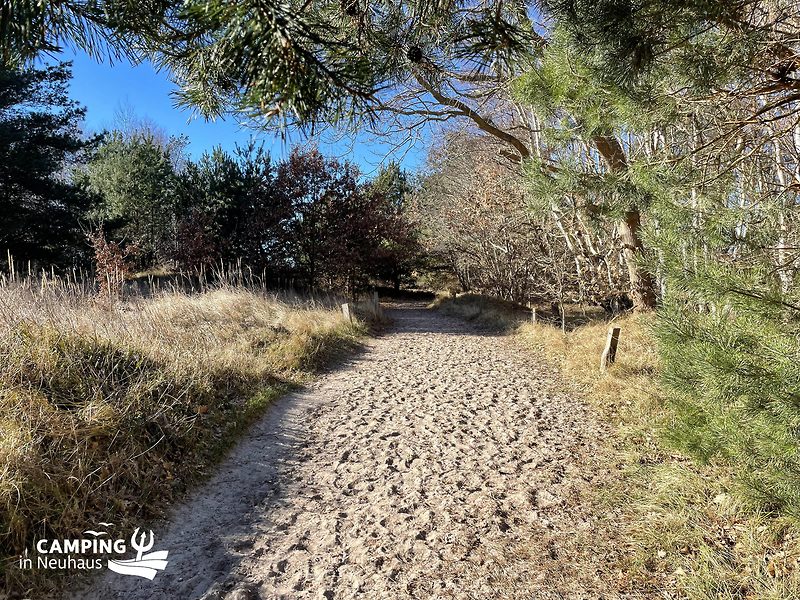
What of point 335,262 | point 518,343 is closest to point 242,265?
point 335,262

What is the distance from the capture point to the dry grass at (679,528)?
6.91 ft

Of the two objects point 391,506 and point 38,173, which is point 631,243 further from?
point 38,173

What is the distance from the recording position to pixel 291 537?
2.66 metres

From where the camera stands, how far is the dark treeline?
37.9ft

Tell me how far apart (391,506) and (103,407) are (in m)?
2.30

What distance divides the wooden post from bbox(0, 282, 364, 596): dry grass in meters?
4.29

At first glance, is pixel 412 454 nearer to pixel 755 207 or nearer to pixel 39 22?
pixel 755 207

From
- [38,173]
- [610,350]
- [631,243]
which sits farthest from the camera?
[38,173]

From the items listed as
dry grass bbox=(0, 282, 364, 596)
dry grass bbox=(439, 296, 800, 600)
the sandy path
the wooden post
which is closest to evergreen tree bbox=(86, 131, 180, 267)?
dry grass bbox=(0, 282, 364, 596)

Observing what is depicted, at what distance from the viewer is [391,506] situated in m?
2.98

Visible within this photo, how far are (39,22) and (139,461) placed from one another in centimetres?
286

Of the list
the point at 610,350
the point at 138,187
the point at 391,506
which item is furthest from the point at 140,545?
the point at 138,187

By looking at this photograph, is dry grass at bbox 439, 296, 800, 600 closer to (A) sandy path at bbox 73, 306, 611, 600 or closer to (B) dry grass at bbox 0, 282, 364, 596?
(A) sandy path at bbox 73, 306, 611, 600

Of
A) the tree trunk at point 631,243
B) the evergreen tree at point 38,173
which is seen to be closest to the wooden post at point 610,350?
the tree trunk at point 631,243
